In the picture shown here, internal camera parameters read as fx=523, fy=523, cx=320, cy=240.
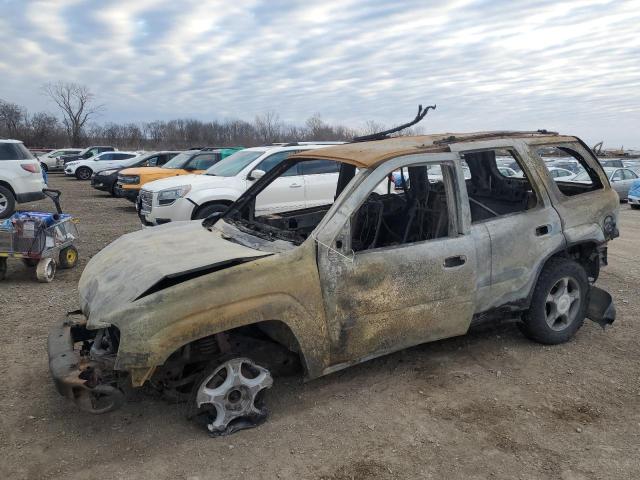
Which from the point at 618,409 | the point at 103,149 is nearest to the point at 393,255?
the point at 618,409

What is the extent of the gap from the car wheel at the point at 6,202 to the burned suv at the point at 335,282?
29.9 ft

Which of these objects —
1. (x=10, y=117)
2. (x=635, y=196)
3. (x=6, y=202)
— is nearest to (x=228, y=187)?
(x=6, y=202)

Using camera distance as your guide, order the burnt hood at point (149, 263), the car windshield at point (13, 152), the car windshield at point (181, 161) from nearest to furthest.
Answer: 1. the burnt hood at point (149, 263)
2. the car windshield at point (13, 152)
3. the car windshield at point (181, 161)

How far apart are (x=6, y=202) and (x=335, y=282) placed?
11.6m

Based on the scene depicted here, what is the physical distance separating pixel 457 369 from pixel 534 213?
4.67 ft

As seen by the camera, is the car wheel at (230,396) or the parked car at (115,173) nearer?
the car wheel at (230,396)

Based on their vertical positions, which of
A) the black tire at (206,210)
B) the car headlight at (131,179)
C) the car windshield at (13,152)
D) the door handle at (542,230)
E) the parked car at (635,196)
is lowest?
the parked car at (635,196)

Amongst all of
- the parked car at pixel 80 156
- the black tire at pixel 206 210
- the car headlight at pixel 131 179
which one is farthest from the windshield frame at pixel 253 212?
the parked car at pixel 80 156

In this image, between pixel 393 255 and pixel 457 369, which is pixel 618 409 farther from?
pixel 393 255

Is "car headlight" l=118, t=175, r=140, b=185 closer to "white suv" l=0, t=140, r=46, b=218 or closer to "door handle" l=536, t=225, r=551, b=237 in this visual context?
"white suv" l=0, t=140, r=46, b=218

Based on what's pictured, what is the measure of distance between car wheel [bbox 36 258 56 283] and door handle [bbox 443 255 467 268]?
5344 mm

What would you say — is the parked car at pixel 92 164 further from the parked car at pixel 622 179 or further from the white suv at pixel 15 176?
the parked car at pixel 622 179

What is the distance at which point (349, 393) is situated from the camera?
150 inches

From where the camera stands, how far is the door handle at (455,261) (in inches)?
148
